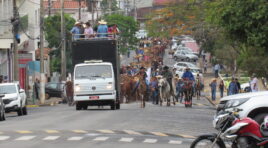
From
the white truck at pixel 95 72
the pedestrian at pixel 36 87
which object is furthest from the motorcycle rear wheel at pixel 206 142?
the pedestrian at pixel 36 87

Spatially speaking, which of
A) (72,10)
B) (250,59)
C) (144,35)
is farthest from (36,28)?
(144,35)

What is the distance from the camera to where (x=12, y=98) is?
112 feet

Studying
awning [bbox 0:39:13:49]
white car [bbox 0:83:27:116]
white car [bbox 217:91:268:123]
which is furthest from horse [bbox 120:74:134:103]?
white car [bbox 217:91:268:123]

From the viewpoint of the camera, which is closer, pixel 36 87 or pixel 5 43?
pixel 5 43

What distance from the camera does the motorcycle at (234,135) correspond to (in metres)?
14.2

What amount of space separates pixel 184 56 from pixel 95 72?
7109cm

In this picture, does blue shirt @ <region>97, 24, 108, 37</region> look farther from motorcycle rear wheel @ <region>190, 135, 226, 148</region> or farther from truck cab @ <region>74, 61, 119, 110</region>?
motorcycle rear wheel @ <region>190, 135, 226, 148</region>

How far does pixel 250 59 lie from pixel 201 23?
1929cm

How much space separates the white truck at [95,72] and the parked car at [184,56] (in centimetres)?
6996

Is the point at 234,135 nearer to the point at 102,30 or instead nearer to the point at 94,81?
the point at 94,81

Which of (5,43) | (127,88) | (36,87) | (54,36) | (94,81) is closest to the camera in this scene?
(94,81)

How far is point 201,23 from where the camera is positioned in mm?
63188

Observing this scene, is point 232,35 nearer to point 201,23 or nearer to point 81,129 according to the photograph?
point 81,129

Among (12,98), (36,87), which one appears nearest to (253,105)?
(12,98)
